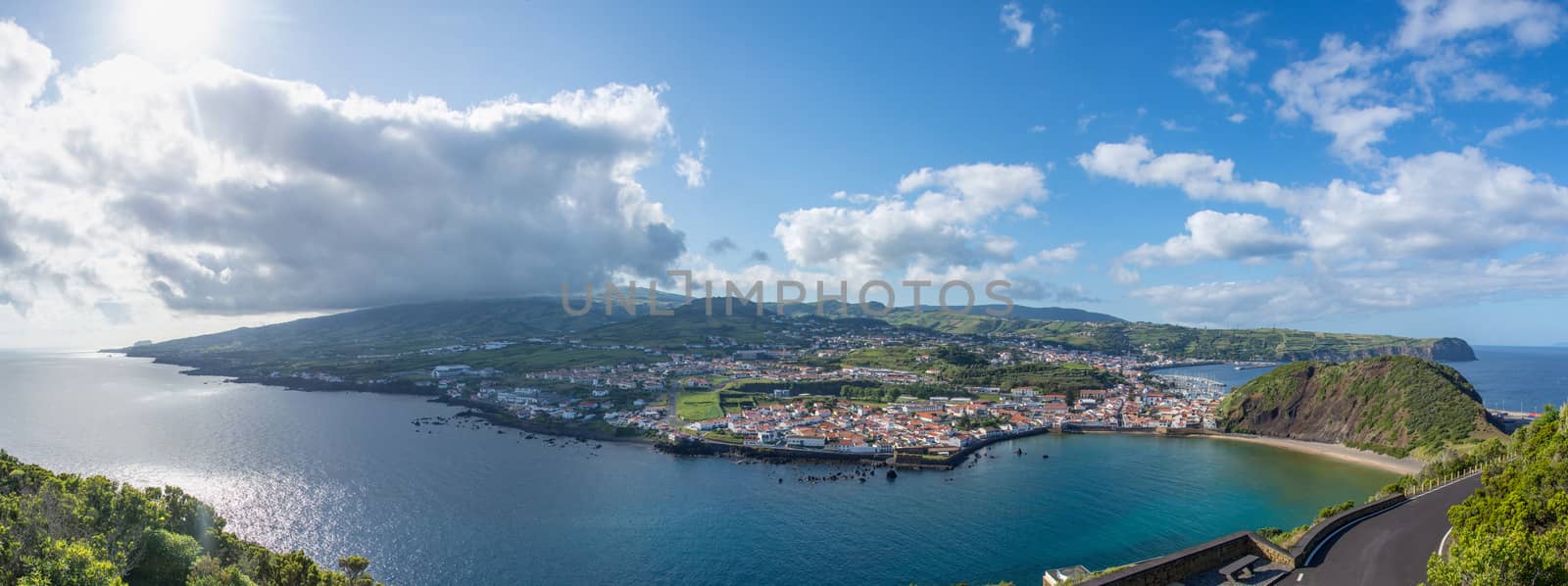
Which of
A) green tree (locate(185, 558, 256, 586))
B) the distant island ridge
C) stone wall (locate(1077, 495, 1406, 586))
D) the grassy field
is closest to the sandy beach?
the distant island ridge

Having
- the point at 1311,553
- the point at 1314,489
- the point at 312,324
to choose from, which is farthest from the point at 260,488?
the point at 312,324

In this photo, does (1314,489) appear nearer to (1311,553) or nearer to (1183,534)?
(1183,534)

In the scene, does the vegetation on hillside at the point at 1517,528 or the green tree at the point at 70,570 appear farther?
the green tree at the point at 70,570

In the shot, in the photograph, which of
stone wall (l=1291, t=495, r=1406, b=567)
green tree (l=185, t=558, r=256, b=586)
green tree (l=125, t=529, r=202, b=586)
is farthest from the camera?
green tree (l=125, t=529, r=202, b=586)

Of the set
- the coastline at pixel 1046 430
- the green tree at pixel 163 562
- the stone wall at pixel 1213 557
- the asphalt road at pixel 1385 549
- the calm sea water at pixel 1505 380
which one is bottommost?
the calm sea water at pixel 1505 380

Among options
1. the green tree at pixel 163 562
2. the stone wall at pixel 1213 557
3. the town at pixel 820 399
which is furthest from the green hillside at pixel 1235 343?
the green tree at pixel 163 562

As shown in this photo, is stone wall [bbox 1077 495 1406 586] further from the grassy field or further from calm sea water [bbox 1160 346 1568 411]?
calm sea water [bbox 1160 346 1568 411]

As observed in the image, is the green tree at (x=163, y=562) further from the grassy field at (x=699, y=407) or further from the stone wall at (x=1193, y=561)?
the grassy field at (x=699, y=407)
